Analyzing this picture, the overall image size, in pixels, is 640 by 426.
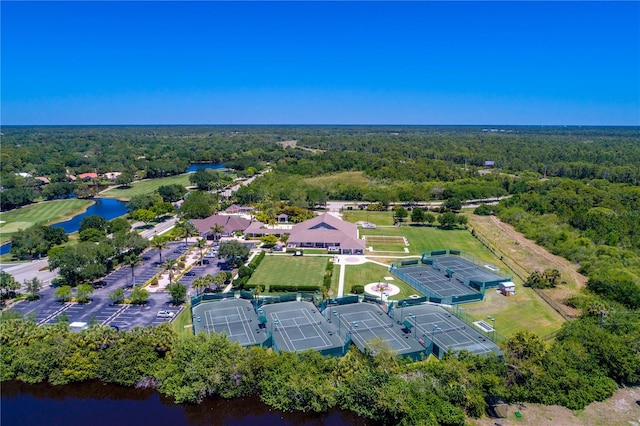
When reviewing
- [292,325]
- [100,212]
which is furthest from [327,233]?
[100,212]

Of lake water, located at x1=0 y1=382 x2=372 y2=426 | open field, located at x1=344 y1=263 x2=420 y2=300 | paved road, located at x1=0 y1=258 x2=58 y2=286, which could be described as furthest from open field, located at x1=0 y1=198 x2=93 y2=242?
open field, located at x1=344 y1=263 x2=420 y2=300

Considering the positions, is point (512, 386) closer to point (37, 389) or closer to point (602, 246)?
point (37, 389)

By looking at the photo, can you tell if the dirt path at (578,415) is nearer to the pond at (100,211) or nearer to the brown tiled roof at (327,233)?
the brown tiled roof at (327,233)

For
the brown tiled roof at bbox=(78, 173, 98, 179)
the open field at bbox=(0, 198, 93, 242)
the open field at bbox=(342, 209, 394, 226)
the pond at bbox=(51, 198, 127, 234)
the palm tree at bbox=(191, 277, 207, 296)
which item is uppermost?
the palm tree at bbox=(191, 277, 207, 296)

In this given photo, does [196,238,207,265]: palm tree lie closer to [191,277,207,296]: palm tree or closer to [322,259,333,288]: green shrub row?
[191,277,207,296]: palm tree

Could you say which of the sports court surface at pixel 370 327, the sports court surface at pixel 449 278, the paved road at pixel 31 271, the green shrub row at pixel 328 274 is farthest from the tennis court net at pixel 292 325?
the paved road at pixel 31 271

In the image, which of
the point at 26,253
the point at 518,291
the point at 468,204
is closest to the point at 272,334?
the point at 518,291
